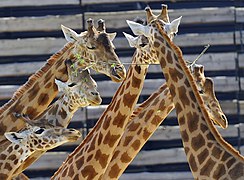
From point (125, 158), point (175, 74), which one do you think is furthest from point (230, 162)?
point (125, 158)

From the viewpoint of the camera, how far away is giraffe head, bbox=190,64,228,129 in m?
6.41

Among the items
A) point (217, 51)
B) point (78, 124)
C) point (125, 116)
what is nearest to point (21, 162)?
point (125, 116)

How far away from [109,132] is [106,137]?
0.04 metres

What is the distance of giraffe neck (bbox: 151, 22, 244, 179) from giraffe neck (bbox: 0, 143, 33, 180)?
1133mm

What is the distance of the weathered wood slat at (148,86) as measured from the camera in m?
9.59

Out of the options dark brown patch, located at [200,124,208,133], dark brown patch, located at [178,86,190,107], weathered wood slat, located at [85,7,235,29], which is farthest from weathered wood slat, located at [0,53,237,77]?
dark brown patch, located at [200,124,208,133]

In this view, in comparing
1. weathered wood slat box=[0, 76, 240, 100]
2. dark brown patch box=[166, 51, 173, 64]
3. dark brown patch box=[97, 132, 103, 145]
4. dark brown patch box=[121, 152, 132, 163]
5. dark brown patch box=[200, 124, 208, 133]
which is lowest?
weathered wood slat box=[0, 76, 240, 100]

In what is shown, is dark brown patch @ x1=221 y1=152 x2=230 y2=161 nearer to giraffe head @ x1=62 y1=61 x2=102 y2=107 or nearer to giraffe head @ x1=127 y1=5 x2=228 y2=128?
giraffe head @ x1=127 y1=5 x2=228 y2=128

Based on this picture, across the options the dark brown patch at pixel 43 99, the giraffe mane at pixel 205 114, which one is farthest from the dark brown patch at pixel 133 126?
the giraffe mane at pixel 205 114

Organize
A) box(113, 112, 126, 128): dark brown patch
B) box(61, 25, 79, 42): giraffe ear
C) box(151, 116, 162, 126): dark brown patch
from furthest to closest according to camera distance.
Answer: box(151, 116, 162, 126): dark brown patch, box(61, 25, 79, 42): giraffe ear, box(113, 112, 126, 128): dark brown patch

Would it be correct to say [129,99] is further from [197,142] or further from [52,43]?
[52,43]

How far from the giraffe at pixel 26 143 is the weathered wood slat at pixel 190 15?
326cm

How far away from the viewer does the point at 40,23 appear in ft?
31.7

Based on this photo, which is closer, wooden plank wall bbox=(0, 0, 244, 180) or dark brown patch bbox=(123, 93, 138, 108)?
dark brown patch bbox=(123, 93, 138, 108)
